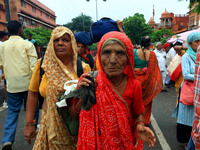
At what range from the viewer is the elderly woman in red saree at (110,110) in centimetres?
132

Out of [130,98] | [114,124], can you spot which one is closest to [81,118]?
[114,124]

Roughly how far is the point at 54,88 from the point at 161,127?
3.09 metres

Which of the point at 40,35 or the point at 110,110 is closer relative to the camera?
the point at 110,110

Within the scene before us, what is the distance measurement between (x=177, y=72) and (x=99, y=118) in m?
2.87

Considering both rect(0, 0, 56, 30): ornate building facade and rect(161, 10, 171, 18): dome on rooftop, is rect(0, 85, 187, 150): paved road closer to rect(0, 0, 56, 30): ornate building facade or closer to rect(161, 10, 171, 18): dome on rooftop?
rect(0, 0, 56, 30): ornate building facade

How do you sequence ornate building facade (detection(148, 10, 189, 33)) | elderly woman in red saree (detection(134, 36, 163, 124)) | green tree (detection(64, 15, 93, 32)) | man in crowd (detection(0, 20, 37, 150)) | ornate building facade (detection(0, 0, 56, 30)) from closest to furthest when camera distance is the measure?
man in crowd (detection(0, 20, 37, 150)), elderly woman in red saree (detection(134, 36, 163, 124)), ornate building facade (detection(0, 0, 56, 30)), ornate building facade (detection(148, 10, 189, 33)), green tree (detection(64, 15, 93, 32))

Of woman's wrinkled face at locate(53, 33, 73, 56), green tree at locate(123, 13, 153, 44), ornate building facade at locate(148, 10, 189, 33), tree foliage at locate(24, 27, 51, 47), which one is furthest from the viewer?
ornate building facade at locate(148, 10, 189, 33)

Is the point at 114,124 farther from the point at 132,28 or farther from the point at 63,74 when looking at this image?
the point at 132,28

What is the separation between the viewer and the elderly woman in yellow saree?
5.55ft

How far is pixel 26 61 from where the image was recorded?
10.2 ft

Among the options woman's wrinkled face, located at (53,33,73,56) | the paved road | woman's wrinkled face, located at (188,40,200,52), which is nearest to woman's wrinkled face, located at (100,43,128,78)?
woman's wrinkled face, located at (53,33,73,56)

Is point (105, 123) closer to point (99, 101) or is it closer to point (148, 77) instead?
point (99, 101)

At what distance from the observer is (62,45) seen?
6.04 ft

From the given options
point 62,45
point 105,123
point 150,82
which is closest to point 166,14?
point 150,82
